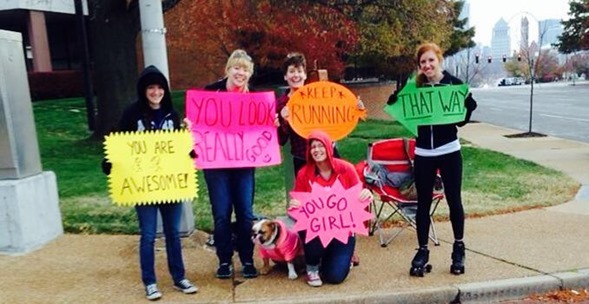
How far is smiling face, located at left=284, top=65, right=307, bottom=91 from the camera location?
4.93m

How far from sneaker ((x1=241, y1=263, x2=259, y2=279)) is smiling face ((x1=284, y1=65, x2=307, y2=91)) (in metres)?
1.63

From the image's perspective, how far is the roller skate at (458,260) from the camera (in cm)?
486

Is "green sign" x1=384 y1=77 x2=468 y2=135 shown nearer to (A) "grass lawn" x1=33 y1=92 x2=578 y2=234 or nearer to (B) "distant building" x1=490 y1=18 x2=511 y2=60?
(A) "grass lawn" x1=33 y1=92 x2=578 y2=234

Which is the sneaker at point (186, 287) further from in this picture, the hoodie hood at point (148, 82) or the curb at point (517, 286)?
the curb at point (517, 286)

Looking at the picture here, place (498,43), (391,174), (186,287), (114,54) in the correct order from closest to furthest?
(186,287) → (391,174) → (114,54) → (498,43)

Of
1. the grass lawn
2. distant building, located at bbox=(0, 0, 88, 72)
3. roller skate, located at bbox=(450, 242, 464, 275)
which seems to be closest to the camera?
roller skate, located at bbox=(450, 242, 464, 275)

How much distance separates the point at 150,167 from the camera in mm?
4543

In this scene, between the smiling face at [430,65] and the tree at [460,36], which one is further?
the tree at [460,36]

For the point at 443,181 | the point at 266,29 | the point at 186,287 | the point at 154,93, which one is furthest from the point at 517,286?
the point at 266,29

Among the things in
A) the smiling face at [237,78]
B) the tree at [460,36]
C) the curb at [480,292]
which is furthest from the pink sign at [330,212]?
the tree at [460,36]

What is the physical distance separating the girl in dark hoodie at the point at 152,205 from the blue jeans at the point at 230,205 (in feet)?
1.16

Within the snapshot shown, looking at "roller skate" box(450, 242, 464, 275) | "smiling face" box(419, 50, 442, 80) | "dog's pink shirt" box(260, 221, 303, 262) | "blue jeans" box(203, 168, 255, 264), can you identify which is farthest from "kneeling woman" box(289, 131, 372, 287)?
"smiling face" box(419, 50, 442, 80)

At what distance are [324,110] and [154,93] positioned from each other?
1.55 metres

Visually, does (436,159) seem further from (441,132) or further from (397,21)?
(397,21)
